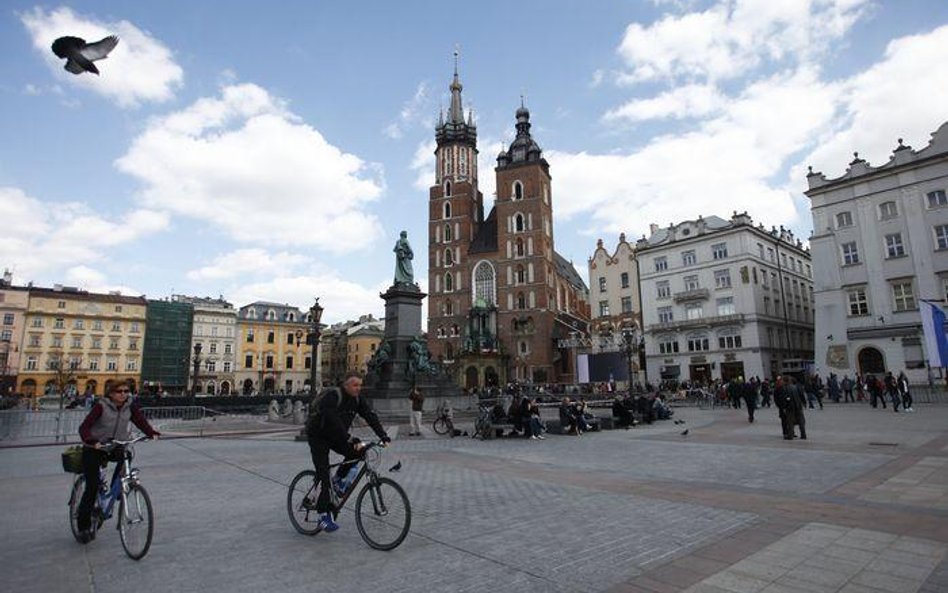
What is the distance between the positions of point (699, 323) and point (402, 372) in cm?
3350

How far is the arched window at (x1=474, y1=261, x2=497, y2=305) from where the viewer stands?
221ft

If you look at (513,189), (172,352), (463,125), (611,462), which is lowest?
(611,462)

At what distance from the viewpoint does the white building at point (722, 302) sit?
4672 centimetres

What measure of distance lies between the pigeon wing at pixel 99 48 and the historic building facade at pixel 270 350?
76668mm

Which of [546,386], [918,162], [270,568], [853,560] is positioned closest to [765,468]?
A: [853,560]

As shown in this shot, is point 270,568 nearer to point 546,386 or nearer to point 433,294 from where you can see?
point 546,386

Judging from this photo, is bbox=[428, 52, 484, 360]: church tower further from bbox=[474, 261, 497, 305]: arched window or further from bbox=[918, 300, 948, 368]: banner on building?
bbox=[918, 300, 948, 368]: banner on building

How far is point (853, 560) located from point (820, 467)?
5.49 metres

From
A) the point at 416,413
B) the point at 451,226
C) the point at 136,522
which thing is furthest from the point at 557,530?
the point at 451,226

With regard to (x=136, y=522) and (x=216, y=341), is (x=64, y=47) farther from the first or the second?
(x=216, y=341)

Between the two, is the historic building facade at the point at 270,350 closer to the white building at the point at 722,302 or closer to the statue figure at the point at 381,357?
the white building at the point at 722,302


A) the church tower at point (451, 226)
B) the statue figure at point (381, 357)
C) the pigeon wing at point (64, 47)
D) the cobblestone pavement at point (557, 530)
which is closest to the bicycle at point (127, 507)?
the cobblestone pavement at point (557, 530)

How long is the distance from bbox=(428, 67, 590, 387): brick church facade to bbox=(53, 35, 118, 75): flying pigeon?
5551 cm

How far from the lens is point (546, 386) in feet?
175
